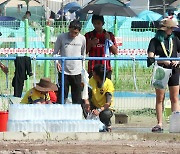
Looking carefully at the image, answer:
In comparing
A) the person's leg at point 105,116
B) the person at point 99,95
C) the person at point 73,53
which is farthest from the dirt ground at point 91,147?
the person at point 73,53

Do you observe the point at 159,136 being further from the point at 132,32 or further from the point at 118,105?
the point at 132,32

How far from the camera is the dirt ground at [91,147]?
1030cm

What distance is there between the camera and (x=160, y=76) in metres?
12.4

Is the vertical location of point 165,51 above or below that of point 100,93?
above

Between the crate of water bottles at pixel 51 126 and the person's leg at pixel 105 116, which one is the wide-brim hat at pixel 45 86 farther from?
the person's leg at pixel 105 116

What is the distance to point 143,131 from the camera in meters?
12.6

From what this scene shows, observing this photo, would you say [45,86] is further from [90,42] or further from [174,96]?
[174,96]

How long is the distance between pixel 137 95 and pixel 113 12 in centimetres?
189

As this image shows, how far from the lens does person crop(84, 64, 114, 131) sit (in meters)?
12.6

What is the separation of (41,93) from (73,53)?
1225 millimetres

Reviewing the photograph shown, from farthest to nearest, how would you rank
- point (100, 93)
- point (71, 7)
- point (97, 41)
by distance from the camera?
point (71, 7) → point (97, 41) → point (100, 93)

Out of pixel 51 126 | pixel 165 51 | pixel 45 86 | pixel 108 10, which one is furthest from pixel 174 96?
pixel 108 10

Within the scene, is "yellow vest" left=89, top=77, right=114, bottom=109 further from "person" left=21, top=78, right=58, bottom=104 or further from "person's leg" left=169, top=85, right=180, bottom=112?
"person's leg" left=169, top=85, right=180, bottom=112

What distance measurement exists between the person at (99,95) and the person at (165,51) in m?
0.75
